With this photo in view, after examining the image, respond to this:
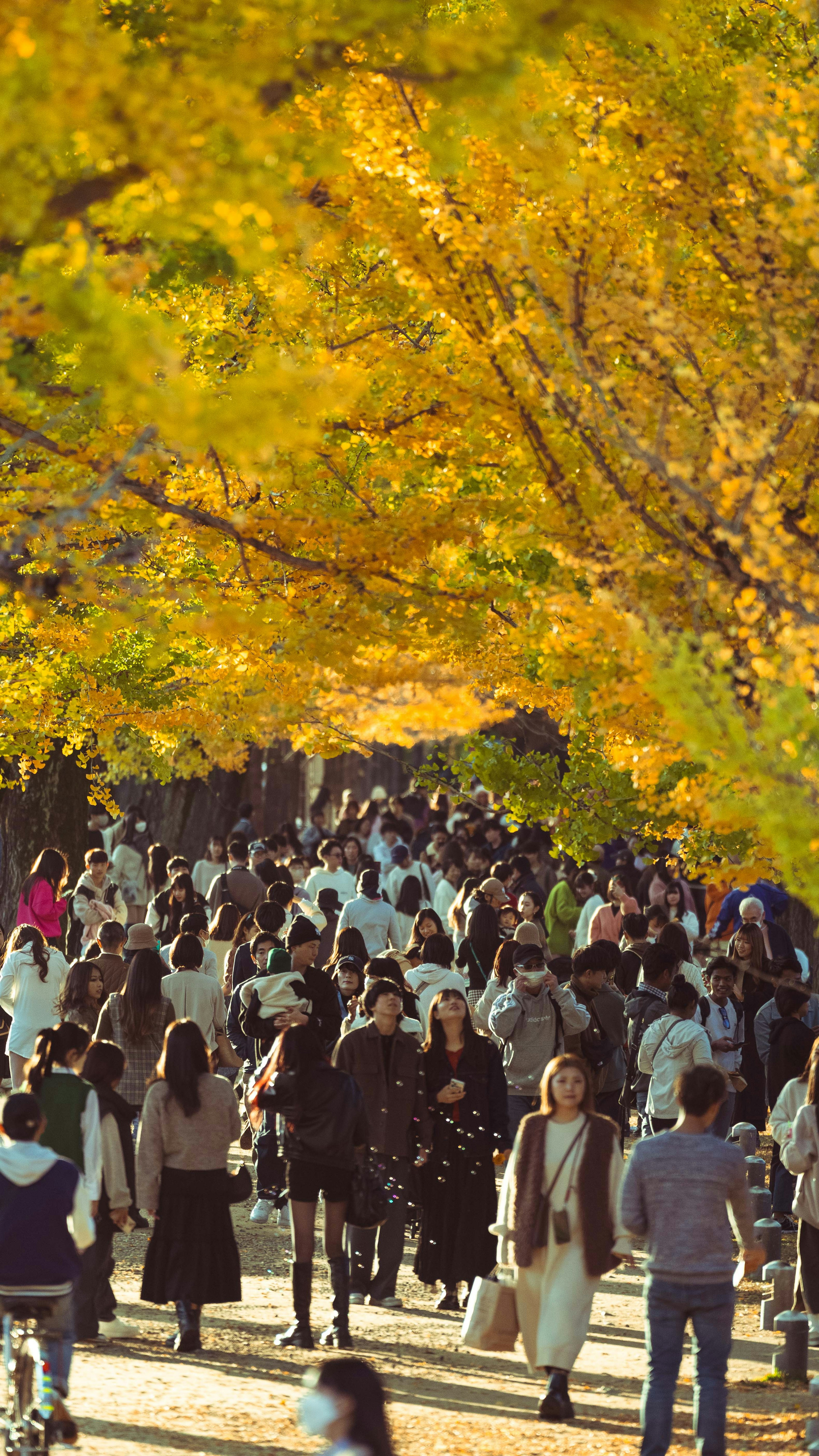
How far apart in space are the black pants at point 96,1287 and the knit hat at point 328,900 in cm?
901

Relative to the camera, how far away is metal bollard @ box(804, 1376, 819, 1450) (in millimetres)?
7539

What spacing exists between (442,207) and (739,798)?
344 cm

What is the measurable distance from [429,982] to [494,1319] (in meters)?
3.94

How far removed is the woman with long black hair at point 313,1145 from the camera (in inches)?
367

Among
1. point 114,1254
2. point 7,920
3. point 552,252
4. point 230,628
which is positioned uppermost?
point 552,252

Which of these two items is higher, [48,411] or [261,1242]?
[48,411]

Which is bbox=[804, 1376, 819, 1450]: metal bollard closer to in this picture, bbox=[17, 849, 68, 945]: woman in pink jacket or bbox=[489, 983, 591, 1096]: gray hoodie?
bbox=[489, 983, 591, 1096]: gray hoodie

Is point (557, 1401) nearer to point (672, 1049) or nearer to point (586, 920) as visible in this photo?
point (672, 1049)

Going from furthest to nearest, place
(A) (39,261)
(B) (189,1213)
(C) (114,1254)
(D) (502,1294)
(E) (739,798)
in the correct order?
1. (C) (114,1254)
2. (B) (189,1213)
3. (D) (502,1294)
4. (E) (739,798)
5. (A) (39,261)

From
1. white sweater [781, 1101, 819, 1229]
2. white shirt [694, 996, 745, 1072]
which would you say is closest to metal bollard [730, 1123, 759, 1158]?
white shirt [694, 996, 745, 1072]

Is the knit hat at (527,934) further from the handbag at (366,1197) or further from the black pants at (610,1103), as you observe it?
the handbag at (366,1197)

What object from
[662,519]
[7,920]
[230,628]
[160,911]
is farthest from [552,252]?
[7,920]

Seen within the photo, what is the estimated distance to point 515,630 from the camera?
9.54 metres

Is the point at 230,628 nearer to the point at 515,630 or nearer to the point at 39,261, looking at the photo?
the point at 515,630
